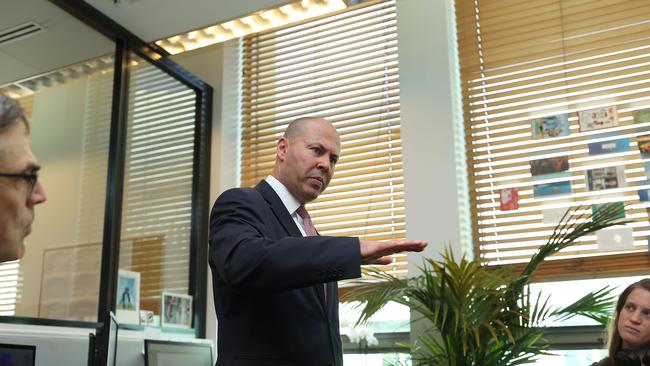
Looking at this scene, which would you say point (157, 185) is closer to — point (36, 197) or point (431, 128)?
point (431, 128)

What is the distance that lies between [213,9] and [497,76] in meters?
1.52

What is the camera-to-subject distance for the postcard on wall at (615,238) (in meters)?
3.11

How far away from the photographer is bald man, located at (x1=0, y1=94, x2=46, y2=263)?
0.87 meters

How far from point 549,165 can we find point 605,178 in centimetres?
27

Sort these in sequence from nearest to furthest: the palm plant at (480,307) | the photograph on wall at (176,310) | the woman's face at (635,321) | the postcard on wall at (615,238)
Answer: the woman's face at (635,321) < the palm plant at (480,307) < the postcard on wall at (615,238) < the photograph on wall at (176,310)

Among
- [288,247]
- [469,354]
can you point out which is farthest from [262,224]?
[469,354]

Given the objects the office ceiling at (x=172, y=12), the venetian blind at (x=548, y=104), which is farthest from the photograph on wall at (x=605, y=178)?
the office ceiling at (x=172, y=12)

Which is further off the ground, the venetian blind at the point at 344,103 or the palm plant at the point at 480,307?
the venetian blind at the point at 344,103

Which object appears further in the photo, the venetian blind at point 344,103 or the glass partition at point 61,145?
the venetian blind at point 344,103

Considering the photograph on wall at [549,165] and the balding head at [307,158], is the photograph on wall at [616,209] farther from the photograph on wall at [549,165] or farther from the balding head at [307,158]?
the balding head at [307,158]

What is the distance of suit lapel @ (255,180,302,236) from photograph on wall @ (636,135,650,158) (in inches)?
83.8

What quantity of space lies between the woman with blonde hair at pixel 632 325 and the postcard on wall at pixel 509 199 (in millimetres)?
797

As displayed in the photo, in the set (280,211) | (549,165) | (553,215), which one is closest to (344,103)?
(549,165)

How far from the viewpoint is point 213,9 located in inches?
132
